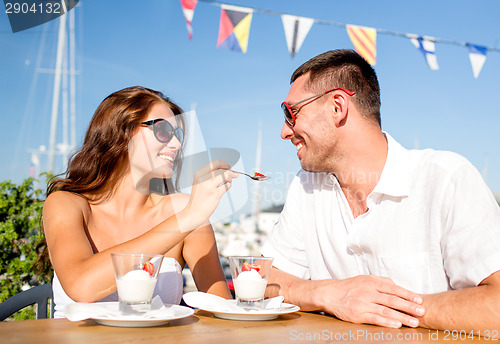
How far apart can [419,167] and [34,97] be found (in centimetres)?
1061

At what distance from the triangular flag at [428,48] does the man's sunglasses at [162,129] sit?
17.2ft

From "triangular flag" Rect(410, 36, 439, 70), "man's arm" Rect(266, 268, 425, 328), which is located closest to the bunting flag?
"triangular flag" Rect(410, 36, 439, 70)

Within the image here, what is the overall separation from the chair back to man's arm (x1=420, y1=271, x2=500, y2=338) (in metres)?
1.70

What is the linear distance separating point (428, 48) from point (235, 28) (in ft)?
9.33

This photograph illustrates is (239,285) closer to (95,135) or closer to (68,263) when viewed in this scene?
(68,263)

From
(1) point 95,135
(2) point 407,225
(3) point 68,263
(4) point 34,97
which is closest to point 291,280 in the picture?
(2) point 407,225

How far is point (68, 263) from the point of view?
169 cm

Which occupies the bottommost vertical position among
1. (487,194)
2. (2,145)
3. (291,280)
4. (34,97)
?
(291,280)

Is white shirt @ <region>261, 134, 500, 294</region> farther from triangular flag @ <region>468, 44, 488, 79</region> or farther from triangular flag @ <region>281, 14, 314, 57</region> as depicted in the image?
triangular flag @ <region>468, 44, 488, 79</region>

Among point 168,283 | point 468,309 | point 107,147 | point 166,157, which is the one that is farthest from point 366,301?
point 107,147

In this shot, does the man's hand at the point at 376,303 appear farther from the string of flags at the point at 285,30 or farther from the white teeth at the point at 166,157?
the string of flags at the point at 285,30

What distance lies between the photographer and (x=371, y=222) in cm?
191

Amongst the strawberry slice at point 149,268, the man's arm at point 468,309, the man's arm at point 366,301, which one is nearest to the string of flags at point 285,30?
the man's arm at point 366,301

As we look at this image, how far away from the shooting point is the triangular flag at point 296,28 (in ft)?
19.1
